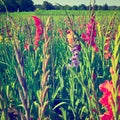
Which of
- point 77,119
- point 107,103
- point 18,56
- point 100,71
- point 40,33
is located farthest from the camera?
point 40,33

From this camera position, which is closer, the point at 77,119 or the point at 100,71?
the point at 77,119

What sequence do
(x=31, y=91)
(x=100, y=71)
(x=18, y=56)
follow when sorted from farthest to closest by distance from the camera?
(x=100, y=71), (x=31, y=91), (x=18, y=56)

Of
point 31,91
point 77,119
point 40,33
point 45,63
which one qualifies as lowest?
point 77,119

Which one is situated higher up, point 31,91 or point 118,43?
point 118,43

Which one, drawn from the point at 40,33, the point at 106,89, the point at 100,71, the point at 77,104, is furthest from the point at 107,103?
the point at 40,33

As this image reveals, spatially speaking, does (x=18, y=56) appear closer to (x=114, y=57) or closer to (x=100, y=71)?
(x=114, y=57)

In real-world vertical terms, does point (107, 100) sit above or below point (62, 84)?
above

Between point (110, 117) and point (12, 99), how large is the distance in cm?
108

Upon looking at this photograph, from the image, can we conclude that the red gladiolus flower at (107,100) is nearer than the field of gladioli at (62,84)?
No

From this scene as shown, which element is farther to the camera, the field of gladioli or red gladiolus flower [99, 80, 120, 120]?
red gladiolus flower [99, 80, 120, 120]

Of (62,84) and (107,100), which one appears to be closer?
(107,100)

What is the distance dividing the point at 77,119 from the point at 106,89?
819mm

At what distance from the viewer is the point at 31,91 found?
148cm

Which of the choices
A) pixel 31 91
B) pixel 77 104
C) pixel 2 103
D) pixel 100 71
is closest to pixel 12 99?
pixel 31 91
